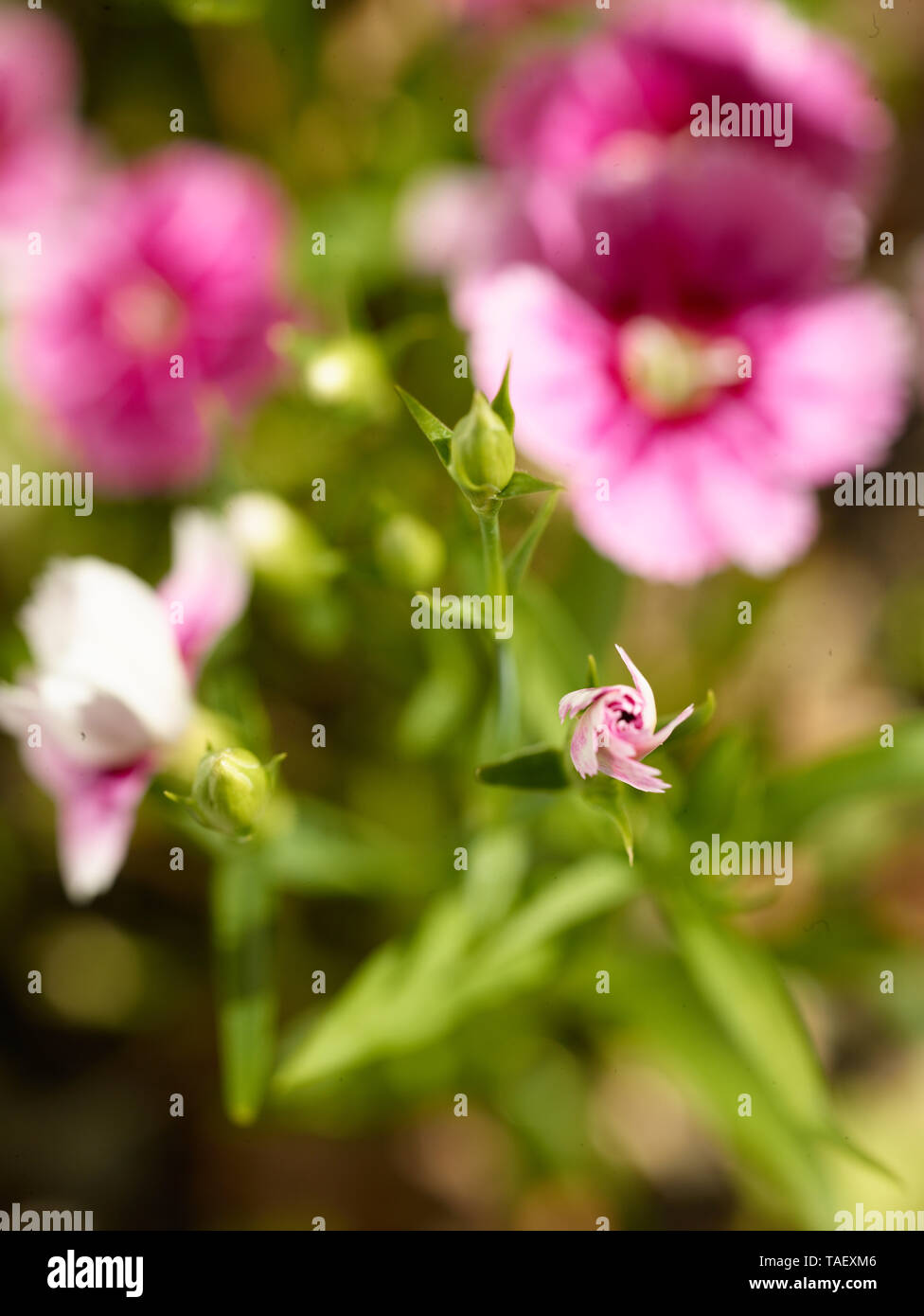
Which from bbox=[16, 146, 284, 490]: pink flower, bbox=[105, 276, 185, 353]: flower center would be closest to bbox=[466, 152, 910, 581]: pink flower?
bbox=[16, 146, 284, 490]: pink flower

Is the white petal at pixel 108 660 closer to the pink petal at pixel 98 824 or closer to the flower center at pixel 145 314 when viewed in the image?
the pink petal at pixel 98 824

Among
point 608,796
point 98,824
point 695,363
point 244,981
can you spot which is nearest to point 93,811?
point 98,824

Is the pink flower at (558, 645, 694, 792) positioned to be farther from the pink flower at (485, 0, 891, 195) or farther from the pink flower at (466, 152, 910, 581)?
the pink flower at (485, 0, 891, 195)

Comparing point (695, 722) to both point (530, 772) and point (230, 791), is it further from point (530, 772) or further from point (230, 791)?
point (230, 791)

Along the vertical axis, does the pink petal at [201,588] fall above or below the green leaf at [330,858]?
above

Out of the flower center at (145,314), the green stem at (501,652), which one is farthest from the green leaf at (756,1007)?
the flower center at (145,314)
